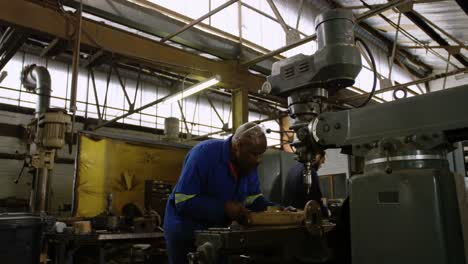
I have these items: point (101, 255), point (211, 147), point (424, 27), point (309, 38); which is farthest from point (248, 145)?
point (424, 27)

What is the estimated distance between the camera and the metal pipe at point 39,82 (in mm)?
5129

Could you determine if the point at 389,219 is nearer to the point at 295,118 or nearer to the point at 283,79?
the point at 295,118

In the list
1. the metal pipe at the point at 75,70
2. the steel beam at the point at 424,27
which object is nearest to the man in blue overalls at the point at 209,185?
the metal pipe at the point at 75,70

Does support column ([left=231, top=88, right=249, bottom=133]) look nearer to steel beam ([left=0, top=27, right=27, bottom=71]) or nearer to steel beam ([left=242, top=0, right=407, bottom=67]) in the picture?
steel beam ([left=242, top=0, right=407, bottom=67])

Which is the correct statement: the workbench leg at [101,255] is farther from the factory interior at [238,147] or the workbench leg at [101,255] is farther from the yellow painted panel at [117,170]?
the yellow painted panel at [117,170]

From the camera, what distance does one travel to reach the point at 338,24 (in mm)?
1329

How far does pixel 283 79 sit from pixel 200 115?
6916 millimetres

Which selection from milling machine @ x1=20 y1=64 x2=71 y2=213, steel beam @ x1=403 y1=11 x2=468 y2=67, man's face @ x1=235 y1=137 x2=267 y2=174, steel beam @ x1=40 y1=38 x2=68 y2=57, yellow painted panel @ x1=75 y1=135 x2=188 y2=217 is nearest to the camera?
man's face @ x1=235 y1=137 x2=267 y2=174

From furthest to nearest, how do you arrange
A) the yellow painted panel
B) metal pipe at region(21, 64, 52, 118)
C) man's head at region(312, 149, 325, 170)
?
metal pipe at region(21, 64, 52, 118)
the yellow painted panel
man's head at region(312, 149, 325, 170)

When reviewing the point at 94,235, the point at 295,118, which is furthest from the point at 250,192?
the point at 94,235

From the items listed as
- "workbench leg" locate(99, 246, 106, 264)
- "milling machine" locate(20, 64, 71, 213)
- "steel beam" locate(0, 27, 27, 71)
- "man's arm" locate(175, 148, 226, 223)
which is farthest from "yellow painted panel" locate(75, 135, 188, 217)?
"man's arm" locate(175, 148, 226, 223)

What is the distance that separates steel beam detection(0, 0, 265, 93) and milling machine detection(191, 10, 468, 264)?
2947 mm

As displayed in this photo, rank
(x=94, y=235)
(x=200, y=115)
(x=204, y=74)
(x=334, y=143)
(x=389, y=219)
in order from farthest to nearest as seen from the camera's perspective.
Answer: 1. (x=200, y=115)
2. (x=204, y=74)
3. (x=94, y=235)
4. (x=334, y=143)
5. (x=389, y=219)

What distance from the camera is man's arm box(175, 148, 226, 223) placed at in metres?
Result: 1.38
